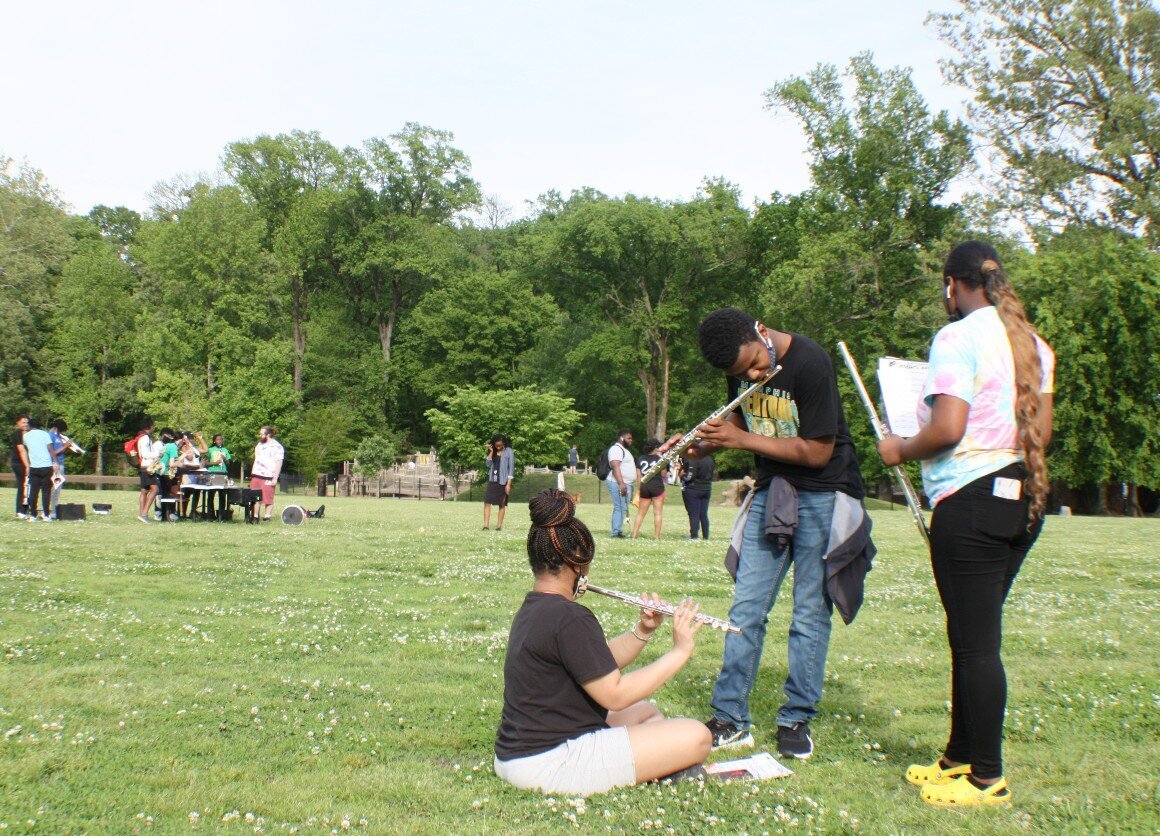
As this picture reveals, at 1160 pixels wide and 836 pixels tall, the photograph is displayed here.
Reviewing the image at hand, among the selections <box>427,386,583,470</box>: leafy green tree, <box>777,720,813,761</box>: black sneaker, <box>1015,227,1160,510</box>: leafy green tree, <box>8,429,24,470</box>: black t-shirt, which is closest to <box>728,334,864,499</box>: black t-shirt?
<box>777,720,813,761</box>: black sneaker

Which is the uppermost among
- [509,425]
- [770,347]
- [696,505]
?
[509,425]

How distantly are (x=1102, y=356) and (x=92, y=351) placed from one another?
2329 inches

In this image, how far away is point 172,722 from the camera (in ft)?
18.4

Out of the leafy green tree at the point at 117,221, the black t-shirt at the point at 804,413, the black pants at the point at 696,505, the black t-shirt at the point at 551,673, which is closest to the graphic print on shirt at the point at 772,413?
the black t-shirt at the point at 804,413

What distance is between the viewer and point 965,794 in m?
4.38

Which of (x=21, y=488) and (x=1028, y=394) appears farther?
(x=21, y=488)

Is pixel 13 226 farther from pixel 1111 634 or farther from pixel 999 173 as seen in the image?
pixel 1111 634

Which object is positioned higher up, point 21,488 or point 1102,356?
point 1102,356

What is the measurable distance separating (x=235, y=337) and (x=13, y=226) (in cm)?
1574

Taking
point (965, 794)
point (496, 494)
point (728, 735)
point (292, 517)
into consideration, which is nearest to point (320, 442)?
point (292, 517)

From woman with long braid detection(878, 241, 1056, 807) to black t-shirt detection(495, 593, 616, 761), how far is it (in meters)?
1.51

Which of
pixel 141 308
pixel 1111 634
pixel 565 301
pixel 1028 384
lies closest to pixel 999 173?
pixel 565 301

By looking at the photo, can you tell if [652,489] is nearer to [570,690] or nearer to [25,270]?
[570,690]

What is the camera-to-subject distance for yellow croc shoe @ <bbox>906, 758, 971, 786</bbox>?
4.46 metres
